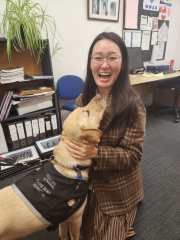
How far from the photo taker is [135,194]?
112 centimetres

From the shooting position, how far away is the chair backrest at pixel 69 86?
254cm

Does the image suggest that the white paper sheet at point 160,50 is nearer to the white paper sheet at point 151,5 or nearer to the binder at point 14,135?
the white paper sheet at point 151,5

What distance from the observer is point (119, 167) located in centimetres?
96

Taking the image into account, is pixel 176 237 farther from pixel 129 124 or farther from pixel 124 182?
pixel 129 124

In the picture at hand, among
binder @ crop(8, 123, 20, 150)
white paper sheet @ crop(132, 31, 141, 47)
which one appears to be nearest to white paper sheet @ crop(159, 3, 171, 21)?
white paper sheet @ crop(132, 31, 141, 47)

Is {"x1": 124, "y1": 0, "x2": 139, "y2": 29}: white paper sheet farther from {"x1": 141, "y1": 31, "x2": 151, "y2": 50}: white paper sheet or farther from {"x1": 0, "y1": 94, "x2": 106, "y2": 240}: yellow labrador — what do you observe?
{"x1": 0, "y1": 94, "x2": 106, "y2": 240}: yellow labrador

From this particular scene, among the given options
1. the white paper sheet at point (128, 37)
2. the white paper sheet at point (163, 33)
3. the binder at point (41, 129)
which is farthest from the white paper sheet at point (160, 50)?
the binder at point (41, 129)

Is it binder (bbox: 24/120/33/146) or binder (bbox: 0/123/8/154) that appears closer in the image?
binder (bbox: 0/123/8/154)

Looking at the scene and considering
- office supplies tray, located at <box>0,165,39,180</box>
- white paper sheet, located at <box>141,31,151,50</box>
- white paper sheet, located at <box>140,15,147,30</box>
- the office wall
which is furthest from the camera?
white paper sheet, located at <box>141,31,151,50</box>

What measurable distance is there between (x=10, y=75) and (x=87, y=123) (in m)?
1.52

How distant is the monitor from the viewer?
311 centimetres

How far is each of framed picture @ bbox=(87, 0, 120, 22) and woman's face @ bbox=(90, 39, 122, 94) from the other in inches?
78.2

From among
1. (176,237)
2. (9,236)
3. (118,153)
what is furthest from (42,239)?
(176,237)

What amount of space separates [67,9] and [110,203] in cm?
270
